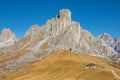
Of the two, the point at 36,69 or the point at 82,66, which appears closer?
the point at 82,66

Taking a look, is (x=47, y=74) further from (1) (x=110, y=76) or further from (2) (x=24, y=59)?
(2) (x=24, y=59)

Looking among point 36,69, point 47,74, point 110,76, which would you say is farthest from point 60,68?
point 110,76

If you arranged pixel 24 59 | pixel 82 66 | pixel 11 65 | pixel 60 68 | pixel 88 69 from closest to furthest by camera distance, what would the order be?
1. pixel 88 69
2. pixel 82 66
3. pixel 60 68
4. pixel 11 65
5. pixel 24 59

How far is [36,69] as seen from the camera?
140 meters

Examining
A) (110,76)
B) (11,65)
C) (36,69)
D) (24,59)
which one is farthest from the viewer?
(24,59)

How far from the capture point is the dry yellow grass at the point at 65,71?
98125mm

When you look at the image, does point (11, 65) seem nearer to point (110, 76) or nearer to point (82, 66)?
point (82, 66)

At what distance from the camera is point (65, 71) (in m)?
121

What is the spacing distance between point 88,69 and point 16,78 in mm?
36146

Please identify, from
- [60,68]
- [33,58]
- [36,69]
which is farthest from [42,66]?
[33,58]

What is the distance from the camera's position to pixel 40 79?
112 metres

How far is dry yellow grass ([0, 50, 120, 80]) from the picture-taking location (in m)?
98.1

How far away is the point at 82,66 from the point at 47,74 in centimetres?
1707

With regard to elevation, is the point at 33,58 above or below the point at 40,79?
above
